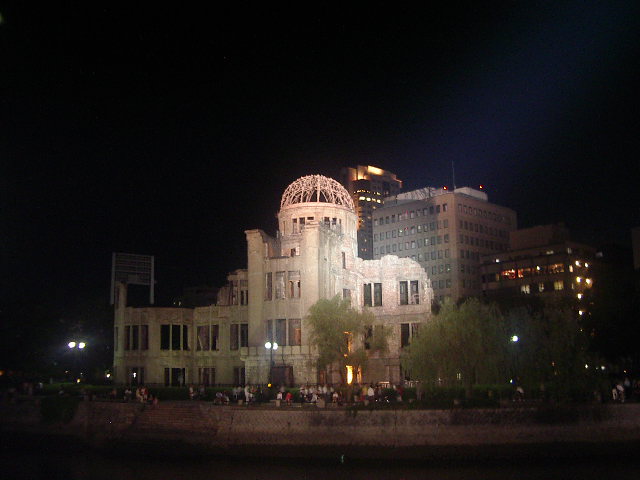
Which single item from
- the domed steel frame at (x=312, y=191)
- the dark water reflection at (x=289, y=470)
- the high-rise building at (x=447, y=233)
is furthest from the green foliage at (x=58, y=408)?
the high-rise building at (x=447, y=233)

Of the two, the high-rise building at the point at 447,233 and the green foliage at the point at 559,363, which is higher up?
the high-rise building at the point at 447,233

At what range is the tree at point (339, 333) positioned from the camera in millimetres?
57219

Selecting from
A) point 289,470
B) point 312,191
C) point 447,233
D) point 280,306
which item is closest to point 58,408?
point 280,306

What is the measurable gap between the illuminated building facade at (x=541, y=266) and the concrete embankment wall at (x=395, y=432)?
78.5 meters

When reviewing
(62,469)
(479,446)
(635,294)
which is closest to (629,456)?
(479,446)

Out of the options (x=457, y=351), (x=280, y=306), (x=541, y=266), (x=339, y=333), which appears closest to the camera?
(x=457, y=351)

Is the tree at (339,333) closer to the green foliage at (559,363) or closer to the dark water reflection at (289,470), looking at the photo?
the dark water reflection at (289,470)

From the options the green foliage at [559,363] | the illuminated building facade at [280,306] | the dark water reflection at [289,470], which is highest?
the illuminated building facade at [280,306]

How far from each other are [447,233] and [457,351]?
312 ft

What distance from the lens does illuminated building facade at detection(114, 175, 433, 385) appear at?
68.9m

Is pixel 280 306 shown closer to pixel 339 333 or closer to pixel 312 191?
pixel 339 333

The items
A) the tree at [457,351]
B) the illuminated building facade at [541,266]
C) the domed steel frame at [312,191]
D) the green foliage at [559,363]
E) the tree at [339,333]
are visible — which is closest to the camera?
the green foliage at [559,363]

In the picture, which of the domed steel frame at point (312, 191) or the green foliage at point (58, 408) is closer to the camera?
the green foliage at point (58, 408)

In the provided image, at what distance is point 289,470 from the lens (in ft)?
145
